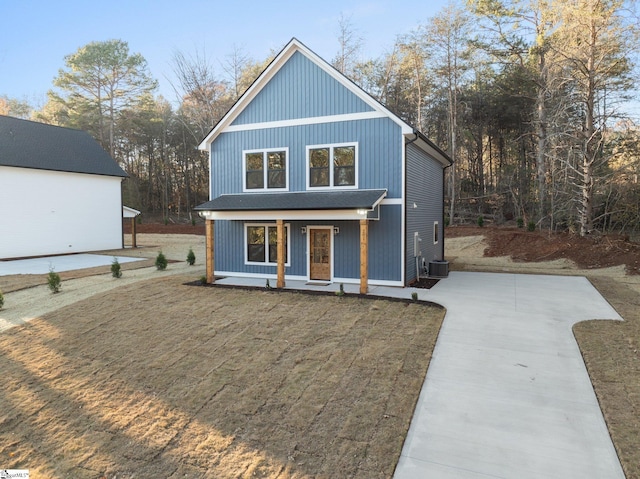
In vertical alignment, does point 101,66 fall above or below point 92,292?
above

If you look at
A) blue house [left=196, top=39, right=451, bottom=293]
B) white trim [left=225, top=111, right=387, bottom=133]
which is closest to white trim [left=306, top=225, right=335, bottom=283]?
blue house [left=196, top=39, right=451, bottom=293]

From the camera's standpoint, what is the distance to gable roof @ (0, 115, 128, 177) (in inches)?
766

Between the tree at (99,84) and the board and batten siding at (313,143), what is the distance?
26.1 metres

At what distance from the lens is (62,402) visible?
18.3 feet

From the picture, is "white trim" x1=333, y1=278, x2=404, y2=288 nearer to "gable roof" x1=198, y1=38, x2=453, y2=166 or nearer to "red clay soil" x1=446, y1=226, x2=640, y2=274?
"gable roof" x1=198, y1=38, x2=453, y2=166

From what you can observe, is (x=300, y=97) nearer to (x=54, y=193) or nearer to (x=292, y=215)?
(x=292, y=215)

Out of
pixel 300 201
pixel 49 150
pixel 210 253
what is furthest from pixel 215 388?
pixel 49 150

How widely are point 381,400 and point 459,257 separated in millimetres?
15415

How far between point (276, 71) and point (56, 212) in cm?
1531

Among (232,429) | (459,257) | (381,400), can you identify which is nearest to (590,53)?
(459,257)

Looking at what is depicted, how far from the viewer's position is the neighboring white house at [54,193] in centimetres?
1886

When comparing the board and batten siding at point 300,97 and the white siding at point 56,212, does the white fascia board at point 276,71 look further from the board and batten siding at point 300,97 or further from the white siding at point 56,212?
the white siding at point 56,212

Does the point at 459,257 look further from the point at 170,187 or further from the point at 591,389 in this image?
the point at 170,187

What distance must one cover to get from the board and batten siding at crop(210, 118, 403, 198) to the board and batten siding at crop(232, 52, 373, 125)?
0.41m
